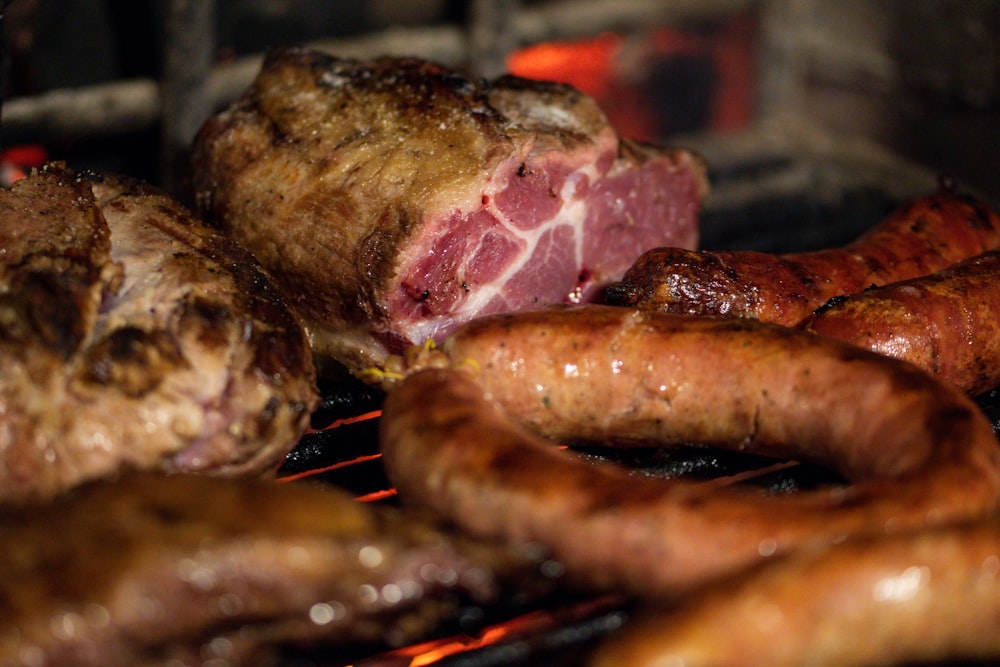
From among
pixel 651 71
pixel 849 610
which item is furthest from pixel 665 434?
pixel 651 71

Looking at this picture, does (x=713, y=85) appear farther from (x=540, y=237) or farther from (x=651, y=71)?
(x=540, y=237)

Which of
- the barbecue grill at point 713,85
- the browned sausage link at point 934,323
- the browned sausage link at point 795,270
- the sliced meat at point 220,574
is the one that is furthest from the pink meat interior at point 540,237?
the sliced meat at point 220,574

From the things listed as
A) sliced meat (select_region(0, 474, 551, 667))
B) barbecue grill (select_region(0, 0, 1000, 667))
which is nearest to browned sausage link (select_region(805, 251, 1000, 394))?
barbecue grill (select_region(0, 0, 1000, 667))

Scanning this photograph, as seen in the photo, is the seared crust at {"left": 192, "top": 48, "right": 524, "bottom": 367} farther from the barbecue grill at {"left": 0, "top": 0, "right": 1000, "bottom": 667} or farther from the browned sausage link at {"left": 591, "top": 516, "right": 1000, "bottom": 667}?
the browned sausage link at {"left": 591, "top": 516, "right": 1000, "bottom": 667}

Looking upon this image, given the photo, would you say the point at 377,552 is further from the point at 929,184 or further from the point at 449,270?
the point at 929,184

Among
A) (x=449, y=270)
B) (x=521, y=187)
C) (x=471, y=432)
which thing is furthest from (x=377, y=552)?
(x=521, y=187)

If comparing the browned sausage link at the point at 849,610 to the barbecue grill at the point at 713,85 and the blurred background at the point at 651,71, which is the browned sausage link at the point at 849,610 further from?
the blurred background at the point at 651,71
